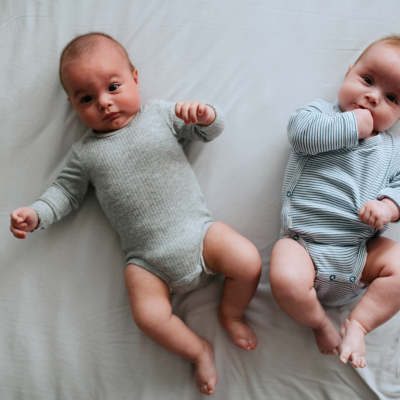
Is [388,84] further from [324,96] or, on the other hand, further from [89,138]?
[89,138]

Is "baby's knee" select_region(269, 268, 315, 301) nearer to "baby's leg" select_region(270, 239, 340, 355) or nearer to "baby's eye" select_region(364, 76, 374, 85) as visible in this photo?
"baby's leg" select_region(270, 239, 340, 355)

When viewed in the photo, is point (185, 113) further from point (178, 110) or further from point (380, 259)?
point (380, 259)

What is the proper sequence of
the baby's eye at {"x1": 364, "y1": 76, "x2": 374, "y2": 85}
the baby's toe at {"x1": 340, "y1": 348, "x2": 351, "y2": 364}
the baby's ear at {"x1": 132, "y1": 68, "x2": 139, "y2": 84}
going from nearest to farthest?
the baby's toe at {"x1": 340, "y1": 348, "x2": 351, "y2": 364}, the baby's eye at {"x1": 364, "y1": 76, "x2": 374, "y2": 85}, the baby's ear at {"x1": 132, "y1": 68, "x2": 139, "y2": 84}

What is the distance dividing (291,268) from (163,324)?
1.28ft

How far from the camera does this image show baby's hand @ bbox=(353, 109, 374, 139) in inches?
34.4

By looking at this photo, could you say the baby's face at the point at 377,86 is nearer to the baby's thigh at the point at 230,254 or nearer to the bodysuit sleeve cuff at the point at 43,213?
the baby's thigh at the point at 230,254

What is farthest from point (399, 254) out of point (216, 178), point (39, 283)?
point (39, 283)

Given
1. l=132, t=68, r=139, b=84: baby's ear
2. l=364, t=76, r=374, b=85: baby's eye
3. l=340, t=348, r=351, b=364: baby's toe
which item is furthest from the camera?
l=132, t=68, r=139, b=84: baby's ear

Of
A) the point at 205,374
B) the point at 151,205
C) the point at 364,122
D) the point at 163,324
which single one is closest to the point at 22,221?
the point at 151,205

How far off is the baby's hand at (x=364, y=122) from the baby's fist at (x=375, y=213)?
184mm

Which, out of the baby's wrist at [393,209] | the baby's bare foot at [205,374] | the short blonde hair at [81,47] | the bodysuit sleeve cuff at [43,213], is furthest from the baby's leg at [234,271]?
the short blonde hair at [81,47]

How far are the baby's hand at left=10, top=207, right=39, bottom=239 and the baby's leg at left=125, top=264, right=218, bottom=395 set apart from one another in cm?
30

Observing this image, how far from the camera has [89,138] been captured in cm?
101

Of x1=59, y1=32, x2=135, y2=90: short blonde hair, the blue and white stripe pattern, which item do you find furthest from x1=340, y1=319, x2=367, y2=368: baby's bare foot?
x1=59, y1=32, x2=135, y2=90: short blonde hair
